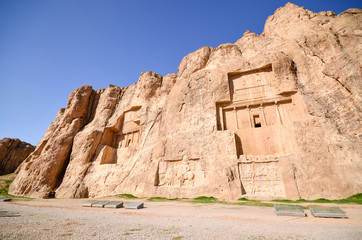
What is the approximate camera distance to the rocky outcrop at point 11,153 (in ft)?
101

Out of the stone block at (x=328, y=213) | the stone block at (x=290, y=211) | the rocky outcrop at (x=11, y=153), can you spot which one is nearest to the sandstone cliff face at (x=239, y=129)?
the stone block at (x=328, y=213)

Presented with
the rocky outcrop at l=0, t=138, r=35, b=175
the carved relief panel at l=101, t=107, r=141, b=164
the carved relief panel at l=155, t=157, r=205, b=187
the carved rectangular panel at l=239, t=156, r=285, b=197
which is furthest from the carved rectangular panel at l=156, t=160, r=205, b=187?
the rocky outcrop at l=0, t=138, r=35, b=175

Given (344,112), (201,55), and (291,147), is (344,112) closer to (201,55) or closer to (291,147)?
(291,147)

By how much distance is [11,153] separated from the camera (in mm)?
32125

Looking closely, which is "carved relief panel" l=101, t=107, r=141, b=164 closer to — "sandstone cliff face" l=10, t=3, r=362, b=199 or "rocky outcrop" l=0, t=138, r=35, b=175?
"sandstone cliff face" l=10, t=3, r=362, b=199

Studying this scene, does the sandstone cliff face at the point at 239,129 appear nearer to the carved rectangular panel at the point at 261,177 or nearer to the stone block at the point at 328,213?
the carved rectangular panel at the point at 261,177

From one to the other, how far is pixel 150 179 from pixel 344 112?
15.3 metres

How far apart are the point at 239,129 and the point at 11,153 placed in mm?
39259

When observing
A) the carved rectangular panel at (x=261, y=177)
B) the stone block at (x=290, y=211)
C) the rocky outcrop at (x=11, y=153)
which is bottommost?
the stone block at (x=290, y=211)

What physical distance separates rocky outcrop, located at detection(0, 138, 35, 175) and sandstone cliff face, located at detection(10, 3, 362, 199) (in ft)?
43.5

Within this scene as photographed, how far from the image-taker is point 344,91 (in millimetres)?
12625

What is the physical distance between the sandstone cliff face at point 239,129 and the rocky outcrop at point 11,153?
13272mm

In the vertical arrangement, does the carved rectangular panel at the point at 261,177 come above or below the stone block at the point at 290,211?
above

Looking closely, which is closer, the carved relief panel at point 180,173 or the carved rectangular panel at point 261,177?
the carved rectangular panel at point 261,177
